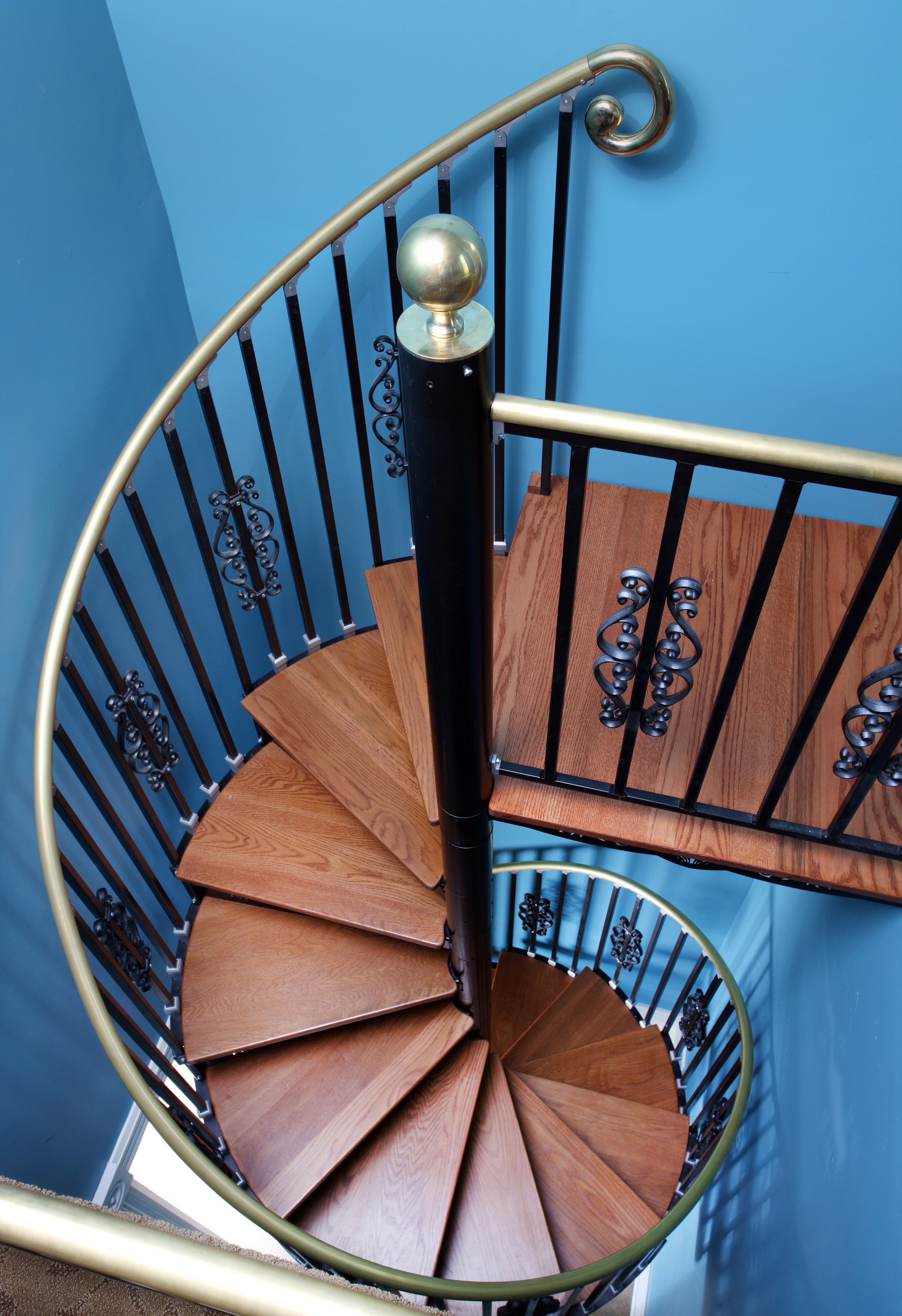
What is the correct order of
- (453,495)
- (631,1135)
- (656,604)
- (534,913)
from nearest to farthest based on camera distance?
1. (453,495)
2. (656,604)
3. (631,1135)
4. (534,913)

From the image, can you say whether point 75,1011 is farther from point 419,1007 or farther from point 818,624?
point 818,624

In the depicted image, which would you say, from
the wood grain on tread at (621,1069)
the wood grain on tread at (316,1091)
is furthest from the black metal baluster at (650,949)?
the wood grain on tread at (316,1091)

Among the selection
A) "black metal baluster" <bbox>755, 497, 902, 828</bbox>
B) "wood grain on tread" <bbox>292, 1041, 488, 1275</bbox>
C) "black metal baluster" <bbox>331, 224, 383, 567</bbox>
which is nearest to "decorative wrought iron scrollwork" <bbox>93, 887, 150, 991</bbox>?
"wood grain on tread" <bbox>292, 1041, 488, 1275</bbox>

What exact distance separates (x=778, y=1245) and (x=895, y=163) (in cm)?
254

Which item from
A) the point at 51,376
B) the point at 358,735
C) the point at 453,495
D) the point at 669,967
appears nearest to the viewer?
the point at 453,495

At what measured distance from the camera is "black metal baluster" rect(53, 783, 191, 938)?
1.91 meters

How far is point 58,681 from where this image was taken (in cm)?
179

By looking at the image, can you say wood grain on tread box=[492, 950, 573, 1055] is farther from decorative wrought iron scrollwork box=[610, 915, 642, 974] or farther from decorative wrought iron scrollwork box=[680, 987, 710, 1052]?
decorative wrought iron scrollwork box=[680, 987, 710, 1052]

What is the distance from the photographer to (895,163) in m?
1.76

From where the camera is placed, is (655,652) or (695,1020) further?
(695,1020)

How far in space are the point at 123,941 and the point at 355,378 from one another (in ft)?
5.13

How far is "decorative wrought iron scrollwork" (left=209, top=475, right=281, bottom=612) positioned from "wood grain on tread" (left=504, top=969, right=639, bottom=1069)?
2067mm

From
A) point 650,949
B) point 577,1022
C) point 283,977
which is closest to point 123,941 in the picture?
point 283,977

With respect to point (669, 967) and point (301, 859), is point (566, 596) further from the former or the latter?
point (669, 967)
